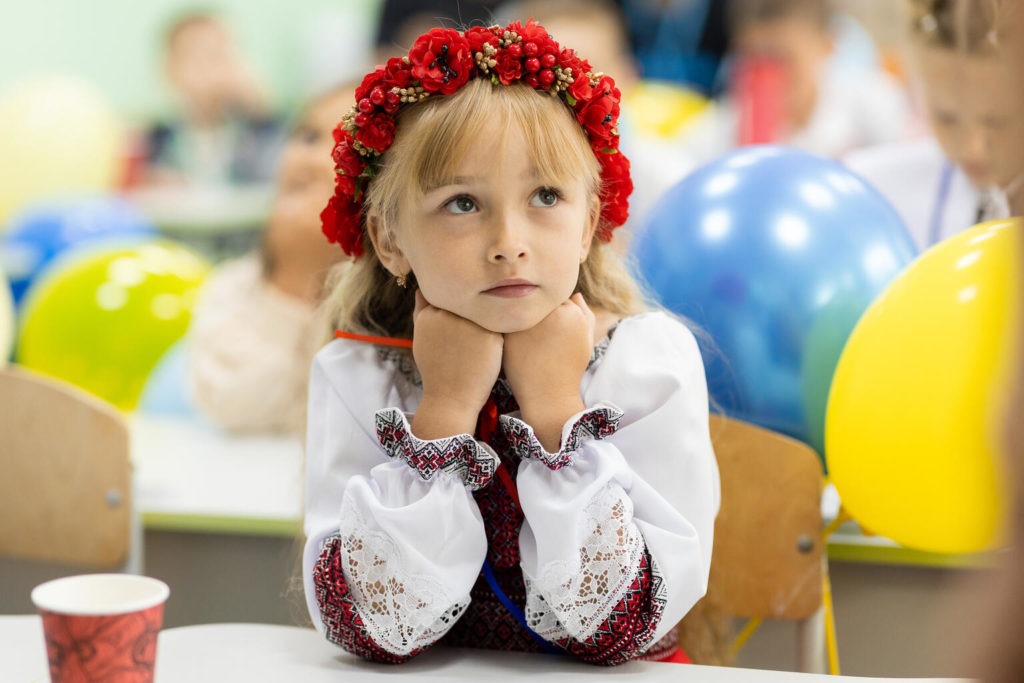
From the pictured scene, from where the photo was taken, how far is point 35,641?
1075 mm

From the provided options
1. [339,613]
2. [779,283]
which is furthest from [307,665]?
[779,283]

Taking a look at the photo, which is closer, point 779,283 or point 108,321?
point 779,283

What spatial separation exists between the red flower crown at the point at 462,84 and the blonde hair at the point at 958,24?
0.59 meters

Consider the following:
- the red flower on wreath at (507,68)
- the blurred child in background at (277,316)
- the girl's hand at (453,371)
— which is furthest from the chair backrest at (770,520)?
the blurred child in background at (277,316)

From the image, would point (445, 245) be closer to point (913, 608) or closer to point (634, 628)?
point (634, 628)

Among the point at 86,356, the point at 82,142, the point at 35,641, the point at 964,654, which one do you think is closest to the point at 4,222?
the point at 82,142

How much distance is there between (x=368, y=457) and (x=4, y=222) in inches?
121

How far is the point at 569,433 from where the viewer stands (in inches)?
39.8

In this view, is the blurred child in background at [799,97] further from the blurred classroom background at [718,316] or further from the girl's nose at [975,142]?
the girl's nose at [975,142]

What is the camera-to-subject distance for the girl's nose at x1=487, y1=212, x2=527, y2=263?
0.99m

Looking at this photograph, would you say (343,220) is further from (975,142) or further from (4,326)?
(4,326)

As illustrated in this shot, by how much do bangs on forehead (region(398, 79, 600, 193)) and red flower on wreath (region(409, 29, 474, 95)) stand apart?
14 mm

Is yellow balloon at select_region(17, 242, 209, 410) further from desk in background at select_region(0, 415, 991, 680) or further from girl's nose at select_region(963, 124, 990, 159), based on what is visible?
girl's nose at select_region(963, 124, 990, 159)

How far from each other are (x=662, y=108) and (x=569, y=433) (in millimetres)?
3575
